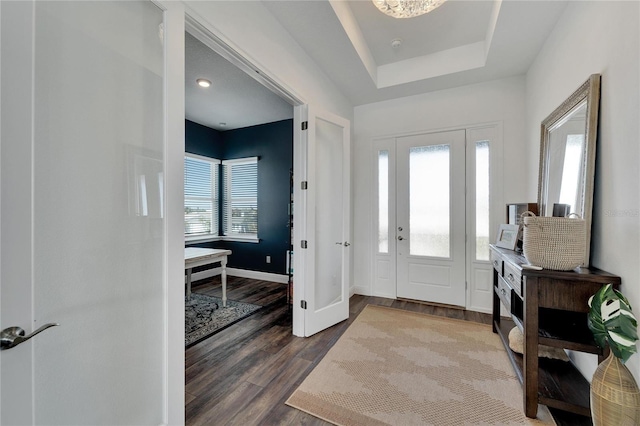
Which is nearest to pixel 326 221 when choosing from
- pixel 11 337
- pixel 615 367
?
pixel 615 367

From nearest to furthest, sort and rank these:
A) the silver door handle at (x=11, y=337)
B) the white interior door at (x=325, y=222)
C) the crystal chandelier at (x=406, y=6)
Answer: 1. the silver door handle at (x=11, y=337)
2. the crystal chandelier at (x=406, y=6)
3. the white interior door at (x=325, y=222)

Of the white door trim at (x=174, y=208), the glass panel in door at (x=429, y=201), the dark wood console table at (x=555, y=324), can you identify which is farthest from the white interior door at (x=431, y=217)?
the white door trim at (x=174, y=208)

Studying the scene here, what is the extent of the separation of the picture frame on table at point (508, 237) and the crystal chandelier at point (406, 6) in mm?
1918

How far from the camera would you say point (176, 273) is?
4.58 feet

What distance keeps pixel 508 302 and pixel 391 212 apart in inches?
75.7

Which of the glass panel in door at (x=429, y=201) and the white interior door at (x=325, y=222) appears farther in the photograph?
the glass panel in door at (x=429, y=201)

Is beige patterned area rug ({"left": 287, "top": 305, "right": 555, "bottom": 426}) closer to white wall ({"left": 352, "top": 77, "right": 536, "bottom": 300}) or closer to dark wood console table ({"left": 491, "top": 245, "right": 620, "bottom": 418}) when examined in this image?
dark wood console table ({"left": 491, "top": 245, "right": 620, "bottom": 418})

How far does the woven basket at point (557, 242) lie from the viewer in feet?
4.85

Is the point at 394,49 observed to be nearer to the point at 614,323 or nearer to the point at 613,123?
the point at 613,123

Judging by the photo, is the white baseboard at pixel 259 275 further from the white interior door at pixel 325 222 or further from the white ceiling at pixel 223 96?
the white ceiling at pixel 223 96

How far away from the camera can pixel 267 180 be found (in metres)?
4.75

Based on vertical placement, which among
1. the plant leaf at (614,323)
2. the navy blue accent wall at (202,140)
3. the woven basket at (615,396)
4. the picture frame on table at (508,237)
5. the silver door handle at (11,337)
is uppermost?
Answer: the navy blue accent wall at (202,140)

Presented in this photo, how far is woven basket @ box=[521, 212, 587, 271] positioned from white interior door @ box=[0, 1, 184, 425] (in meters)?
2.07

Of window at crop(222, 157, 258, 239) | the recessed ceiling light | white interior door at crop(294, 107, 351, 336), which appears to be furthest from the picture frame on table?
window at crop(222, 157, 258, 239)
